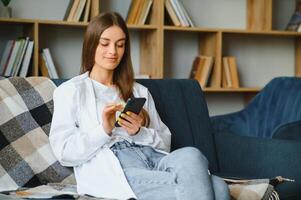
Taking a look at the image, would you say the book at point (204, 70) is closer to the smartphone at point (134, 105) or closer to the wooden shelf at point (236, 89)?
the wooden shelf at point (236, 89)

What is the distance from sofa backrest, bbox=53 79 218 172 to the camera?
2469 mm

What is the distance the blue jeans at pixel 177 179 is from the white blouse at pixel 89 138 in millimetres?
43

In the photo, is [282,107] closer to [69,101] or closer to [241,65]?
[241,65]

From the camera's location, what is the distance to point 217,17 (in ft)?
13.3

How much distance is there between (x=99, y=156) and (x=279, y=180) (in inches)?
24.4

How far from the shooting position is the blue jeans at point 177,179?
1.71 metres

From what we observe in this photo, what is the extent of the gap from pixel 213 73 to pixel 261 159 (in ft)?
5.07

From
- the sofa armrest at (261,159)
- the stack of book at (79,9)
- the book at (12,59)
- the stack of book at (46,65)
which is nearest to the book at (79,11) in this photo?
the stack of book at (79,9)

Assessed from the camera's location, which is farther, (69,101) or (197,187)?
(69,101)

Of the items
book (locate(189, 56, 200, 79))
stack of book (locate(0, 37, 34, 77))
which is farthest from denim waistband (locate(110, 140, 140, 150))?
book (locate(189, 56, 200, 79))

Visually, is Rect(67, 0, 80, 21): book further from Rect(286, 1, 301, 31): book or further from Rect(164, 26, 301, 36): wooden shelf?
Rect(286, 1, 301, 31): book

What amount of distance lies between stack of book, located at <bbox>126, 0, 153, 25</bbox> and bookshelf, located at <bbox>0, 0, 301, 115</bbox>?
45 millimetres

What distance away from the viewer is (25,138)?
2.07 m

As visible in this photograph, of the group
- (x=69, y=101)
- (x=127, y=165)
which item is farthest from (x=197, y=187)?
(x=69, y=101)
